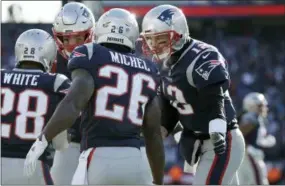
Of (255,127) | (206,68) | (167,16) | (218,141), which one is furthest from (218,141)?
(255,127)

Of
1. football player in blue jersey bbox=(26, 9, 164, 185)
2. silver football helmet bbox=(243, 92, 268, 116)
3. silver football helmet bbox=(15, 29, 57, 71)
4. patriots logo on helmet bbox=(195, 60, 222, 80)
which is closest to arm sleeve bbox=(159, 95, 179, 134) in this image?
patriots logo on helmet bbox=(195, 60, 222, 80)

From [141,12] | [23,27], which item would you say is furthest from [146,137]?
[141,12]

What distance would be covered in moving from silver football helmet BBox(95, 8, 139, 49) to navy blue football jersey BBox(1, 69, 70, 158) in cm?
55

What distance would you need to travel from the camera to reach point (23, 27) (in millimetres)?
7859

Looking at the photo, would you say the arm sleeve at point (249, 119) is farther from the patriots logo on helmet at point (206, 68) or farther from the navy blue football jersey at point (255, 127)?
the patriots logo on helmet at point (206, 68)

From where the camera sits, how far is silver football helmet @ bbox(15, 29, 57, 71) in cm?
522

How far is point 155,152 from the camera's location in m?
4.57

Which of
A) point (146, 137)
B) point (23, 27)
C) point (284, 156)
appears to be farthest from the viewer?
point (284, 156)

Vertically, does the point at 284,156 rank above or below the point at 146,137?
below

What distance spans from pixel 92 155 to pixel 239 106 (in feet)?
49.3

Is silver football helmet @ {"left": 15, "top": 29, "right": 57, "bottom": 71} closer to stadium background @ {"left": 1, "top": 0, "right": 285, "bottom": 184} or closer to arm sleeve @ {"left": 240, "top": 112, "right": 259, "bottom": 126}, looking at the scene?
arm sleeve @ {"left": 240, "top": 112, "right": 259, "bottom": 126}

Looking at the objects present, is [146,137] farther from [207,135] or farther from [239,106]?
[239,106]

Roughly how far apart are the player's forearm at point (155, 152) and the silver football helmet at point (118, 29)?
0.53 metres

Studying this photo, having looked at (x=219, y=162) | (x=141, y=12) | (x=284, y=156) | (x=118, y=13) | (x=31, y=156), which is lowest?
(x=284, y=156)
